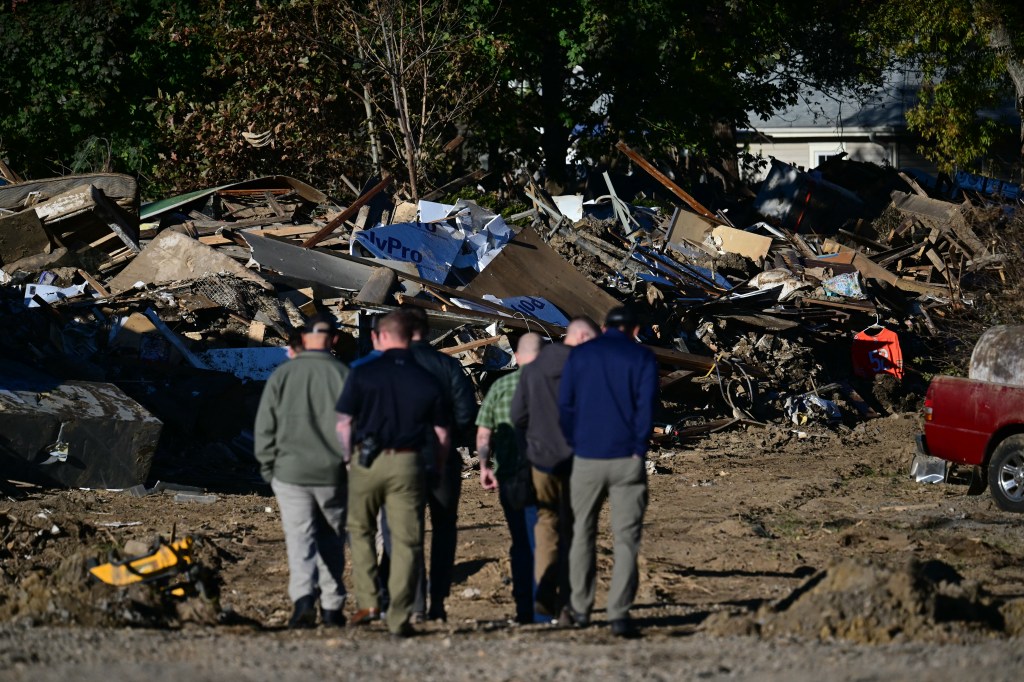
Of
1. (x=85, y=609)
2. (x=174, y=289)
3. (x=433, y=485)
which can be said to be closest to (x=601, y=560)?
(x=433, y=485)

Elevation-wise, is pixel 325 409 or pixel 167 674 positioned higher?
pixel 325 409

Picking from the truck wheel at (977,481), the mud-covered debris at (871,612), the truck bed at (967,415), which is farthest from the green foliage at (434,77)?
the mud-covered debris at (871,612)

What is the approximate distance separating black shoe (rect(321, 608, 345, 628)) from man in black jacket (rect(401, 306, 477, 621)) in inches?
16.9

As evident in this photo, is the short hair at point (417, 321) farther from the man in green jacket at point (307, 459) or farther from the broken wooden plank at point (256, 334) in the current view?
the broken wooden plank at point (256, 334)

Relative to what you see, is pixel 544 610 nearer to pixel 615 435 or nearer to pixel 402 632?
pixel 402 632

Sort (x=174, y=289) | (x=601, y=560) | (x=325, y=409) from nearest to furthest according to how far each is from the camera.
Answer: (x=325, y=409)
(x=601, y=560)
(x=174, y=289)

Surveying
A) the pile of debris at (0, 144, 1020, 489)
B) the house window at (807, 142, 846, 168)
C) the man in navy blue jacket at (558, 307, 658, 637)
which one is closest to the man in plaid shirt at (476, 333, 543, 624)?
the man in navy blue jacket at (558, 307, 658, 637)

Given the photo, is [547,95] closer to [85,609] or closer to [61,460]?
[61,460]

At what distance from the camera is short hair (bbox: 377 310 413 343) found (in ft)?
21.8

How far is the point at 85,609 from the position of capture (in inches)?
272

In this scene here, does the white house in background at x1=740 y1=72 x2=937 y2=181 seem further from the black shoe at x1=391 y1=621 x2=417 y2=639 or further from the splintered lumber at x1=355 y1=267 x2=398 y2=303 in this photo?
the black shoe at x1=391 y1=621 x2=417 y2=639

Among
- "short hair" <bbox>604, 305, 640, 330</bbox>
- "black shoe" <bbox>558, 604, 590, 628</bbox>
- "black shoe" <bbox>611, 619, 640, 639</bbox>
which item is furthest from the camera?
"black shoe" <bbox>558, 604, 590, 628</bbox>

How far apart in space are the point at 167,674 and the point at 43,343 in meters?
8.98

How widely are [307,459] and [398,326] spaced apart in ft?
2.85
